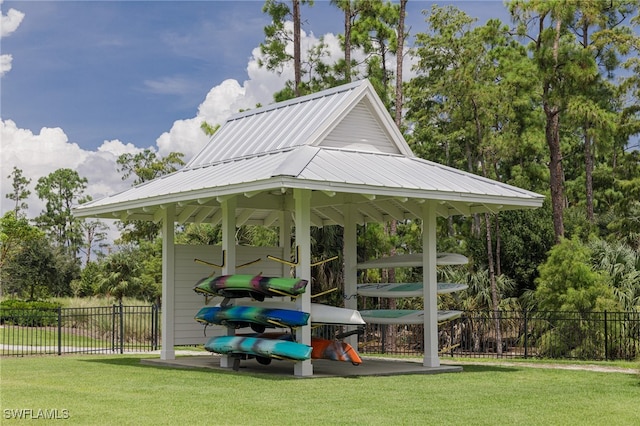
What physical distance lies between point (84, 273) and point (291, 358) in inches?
1626

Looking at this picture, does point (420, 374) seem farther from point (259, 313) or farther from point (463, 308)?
point (463, 308)

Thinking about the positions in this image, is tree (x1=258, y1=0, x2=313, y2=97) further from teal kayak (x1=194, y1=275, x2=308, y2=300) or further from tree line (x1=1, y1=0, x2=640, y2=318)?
teal kayak (x1=194, y1=275, x2=308, y2=300)

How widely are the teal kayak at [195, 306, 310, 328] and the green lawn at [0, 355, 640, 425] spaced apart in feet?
3.16

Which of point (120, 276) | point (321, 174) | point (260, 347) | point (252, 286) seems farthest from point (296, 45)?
point (120, 276)

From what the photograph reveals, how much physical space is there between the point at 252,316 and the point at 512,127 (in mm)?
20919

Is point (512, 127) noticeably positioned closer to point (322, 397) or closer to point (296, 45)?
point (296, 45)

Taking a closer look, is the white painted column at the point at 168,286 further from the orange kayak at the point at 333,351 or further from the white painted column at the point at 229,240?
the orange kayak at the point at 333,351

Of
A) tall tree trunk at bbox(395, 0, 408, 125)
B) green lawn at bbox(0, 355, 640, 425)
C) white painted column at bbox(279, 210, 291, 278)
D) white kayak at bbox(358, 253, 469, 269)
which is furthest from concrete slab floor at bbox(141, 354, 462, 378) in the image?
tall tree trunk at bbox(395, 0, 408, 125)

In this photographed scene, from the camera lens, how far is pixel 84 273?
2103 inches

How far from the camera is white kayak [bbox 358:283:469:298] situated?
17.4 m

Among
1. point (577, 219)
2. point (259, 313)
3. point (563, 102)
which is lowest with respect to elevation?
point (259, 313)

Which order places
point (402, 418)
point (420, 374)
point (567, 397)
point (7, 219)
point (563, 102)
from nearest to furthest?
point (402, 418)
point (567, 397)
point (420, 374)
point (563, 102)
point (7, 219)

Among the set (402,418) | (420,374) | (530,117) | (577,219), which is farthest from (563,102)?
(402,418)

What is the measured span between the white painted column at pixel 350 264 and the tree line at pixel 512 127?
7373 mm
